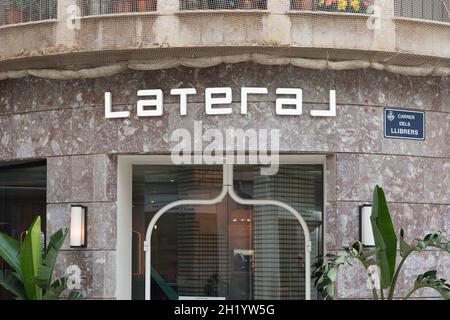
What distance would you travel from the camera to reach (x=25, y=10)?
11.7m

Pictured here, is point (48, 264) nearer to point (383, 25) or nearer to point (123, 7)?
point (123, 7)

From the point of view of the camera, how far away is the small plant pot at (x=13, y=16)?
11709mm

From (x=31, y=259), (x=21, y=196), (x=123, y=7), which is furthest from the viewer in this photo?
(x=21, y=196)

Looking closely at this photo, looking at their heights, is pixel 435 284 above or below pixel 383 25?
below

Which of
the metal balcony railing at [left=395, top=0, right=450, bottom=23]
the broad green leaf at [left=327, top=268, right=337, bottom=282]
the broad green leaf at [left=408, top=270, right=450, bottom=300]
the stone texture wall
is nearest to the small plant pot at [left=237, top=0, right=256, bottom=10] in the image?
the stone texture wall

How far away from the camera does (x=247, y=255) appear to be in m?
11.9

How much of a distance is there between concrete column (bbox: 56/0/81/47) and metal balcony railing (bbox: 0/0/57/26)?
164 mm

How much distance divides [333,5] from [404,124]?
1738 mm

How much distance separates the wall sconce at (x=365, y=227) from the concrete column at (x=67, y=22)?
13.2 ft

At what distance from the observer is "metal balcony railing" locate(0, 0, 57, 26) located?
11.6 metres

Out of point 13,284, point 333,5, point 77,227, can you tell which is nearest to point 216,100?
point 333,5

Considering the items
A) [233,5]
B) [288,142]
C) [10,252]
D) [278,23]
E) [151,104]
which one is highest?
[233,5]

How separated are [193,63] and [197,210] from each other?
1.96 metres
